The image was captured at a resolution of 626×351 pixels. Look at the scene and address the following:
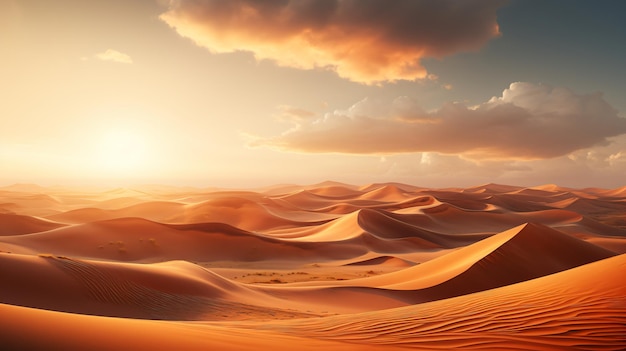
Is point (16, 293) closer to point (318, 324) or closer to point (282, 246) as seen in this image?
point (318, 324)

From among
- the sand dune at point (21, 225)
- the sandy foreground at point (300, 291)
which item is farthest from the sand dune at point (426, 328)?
the sand dune at point (21, 225)

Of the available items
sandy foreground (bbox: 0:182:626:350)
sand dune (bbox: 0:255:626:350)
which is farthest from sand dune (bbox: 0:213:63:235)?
sand dune (bbox: 0:255:626:350)

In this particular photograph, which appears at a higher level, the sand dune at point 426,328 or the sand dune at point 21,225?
the sand dune at point 21,225

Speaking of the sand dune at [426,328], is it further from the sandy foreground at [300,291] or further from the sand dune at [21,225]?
the sand dune at [21,225]

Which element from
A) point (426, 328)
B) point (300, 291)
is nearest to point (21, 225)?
point (300, 291)

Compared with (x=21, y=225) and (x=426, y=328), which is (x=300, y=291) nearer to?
(x=426, y=328)

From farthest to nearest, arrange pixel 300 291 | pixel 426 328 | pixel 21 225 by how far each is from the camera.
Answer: pixel 21 225, pixel 300 291, pixel 426 328

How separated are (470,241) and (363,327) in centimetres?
3275

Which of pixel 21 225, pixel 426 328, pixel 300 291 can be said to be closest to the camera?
pixel 426 328

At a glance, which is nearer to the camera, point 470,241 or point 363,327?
point 363,327

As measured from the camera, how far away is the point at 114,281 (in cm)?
965

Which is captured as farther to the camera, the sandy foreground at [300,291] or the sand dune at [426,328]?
the sandy foreground at [300,291]

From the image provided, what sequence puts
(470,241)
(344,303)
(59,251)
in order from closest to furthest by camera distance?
(344,303) < (59,251) < (470,241)

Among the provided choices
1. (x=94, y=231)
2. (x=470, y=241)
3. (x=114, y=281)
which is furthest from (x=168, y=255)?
(x=470, y=241)
